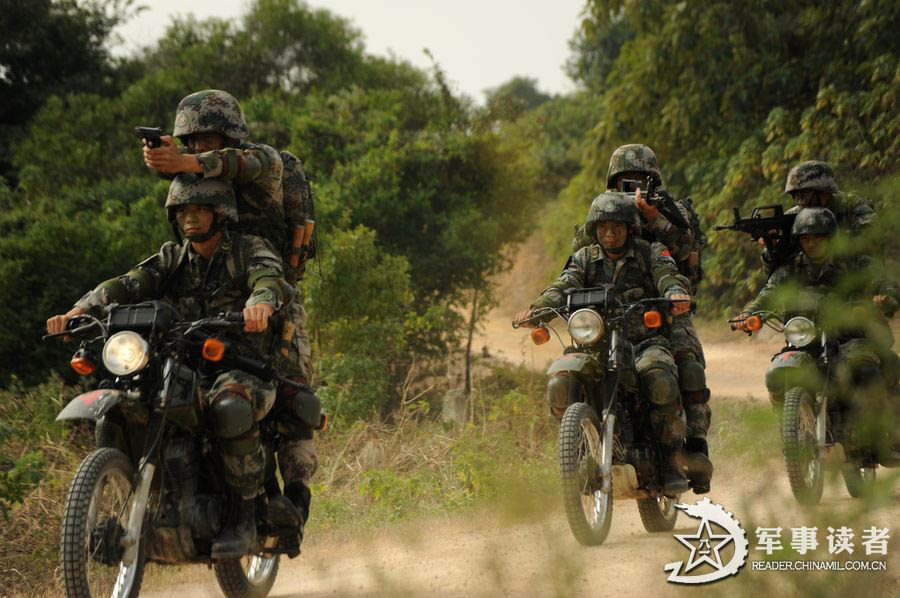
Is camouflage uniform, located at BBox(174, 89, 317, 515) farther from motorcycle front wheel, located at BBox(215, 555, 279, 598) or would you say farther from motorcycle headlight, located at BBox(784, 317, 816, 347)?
motorcycle headlight, located at BBox(784, 317, 816, 347)

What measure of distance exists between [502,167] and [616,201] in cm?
1373

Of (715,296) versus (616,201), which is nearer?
(616,201)

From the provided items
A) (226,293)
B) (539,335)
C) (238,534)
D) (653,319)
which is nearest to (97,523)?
(238,534)

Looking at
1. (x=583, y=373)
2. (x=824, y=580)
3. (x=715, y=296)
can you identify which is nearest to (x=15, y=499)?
(x=583, y=373)

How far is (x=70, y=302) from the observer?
1356cm

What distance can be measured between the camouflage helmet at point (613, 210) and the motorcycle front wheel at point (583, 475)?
3.65 feet

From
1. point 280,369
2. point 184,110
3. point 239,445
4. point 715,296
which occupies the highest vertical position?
point 715,296

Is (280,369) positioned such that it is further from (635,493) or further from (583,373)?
(635,493)

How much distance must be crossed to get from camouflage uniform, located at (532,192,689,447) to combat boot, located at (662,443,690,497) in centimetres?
6

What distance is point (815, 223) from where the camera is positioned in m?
8.13

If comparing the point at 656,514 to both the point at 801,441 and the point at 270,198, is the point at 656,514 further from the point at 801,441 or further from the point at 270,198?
the point at 270,198

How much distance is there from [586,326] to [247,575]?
2390 millimetres

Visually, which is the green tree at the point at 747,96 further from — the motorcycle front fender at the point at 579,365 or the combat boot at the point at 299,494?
the combat boot at the point at 299,494

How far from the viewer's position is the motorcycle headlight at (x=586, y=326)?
21.4 feet
